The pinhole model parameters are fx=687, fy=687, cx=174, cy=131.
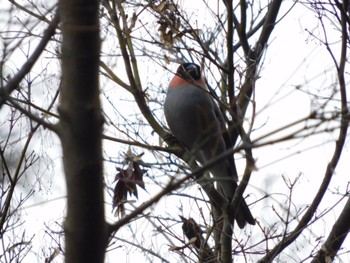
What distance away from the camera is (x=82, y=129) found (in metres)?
1.38

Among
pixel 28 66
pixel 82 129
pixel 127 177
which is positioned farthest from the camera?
pixel 127 177

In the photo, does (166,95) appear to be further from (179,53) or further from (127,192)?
(127,192)

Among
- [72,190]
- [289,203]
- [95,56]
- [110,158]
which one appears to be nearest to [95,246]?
[72,190]

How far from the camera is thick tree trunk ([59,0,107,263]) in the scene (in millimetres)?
1348

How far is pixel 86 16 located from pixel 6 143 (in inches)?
97.0

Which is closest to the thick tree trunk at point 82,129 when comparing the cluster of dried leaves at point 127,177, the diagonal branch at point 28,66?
the diagonal branch at point 28,66

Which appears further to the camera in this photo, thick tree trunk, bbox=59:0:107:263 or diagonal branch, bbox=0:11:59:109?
diagonal branch, bbox=0:11:59:109

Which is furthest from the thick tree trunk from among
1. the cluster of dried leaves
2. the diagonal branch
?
the cluster of dried leaves

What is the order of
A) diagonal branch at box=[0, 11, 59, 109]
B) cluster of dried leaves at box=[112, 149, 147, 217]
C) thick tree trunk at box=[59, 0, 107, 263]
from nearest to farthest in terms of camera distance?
thick tree trunk at box=[59, 0, 107, 263] < diagonal branch at box=[0, 11, 59, 109] < cluster of dried leaves at box=[112, 149, 147, 217]

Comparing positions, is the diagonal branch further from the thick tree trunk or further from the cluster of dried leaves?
the cluster of dried leaves

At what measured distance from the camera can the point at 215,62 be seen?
3.53 metres

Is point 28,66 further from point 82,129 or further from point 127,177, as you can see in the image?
point 127,177

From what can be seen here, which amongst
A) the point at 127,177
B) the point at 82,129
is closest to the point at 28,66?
the point at 82,129

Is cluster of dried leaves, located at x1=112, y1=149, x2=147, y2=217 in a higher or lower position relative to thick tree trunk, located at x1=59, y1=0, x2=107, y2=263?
higher
